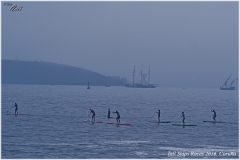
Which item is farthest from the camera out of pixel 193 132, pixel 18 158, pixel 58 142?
pixel 193 132

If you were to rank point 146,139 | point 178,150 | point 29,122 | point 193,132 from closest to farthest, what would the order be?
point 178,150 < point 146,139 < point 193,132 < point 29,122

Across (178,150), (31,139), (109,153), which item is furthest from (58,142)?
(178,150)

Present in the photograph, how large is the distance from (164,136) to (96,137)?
22.2 ft

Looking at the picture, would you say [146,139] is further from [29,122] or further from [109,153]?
[29,122]

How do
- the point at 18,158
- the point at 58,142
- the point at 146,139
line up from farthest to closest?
1. the point at 146,139
2. the point at 58,142
3. the point at 18,158

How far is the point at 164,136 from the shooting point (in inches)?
1790

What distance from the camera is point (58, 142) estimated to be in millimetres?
40562

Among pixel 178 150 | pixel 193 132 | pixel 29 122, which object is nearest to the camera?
pixel 178 150

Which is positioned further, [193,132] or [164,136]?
[193,132]

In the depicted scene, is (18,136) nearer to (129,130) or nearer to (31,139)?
(31,139)

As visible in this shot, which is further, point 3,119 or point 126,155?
point 3,119

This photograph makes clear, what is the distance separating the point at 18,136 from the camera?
43.9 m

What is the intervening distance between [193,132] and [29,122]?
20.7 m

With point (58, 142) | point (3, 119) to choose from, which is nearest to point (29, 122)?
point (3, 119)
